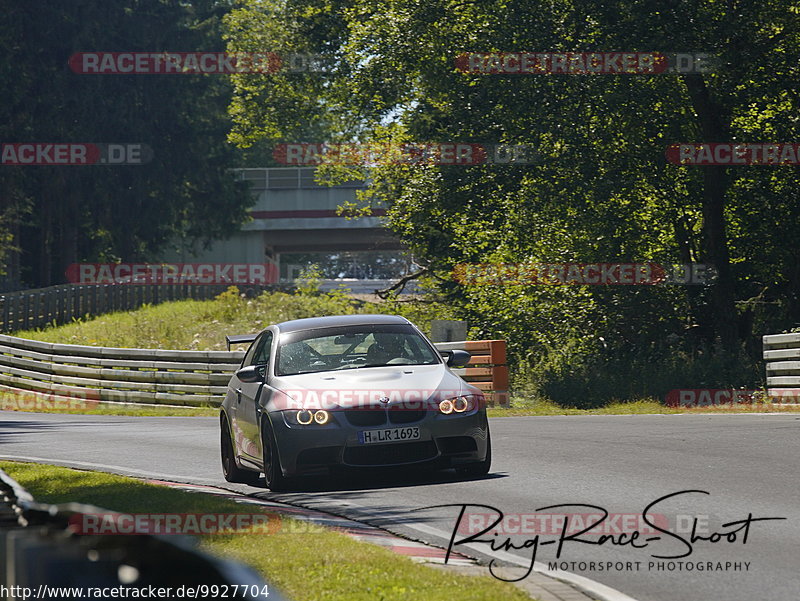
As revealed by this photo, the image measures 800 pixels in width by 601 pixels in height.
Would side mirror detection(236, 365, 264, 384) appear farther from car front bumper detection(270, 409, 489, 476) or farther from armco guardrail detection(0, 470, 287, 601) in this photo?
armco guardrail detection(0, 470, 287, 601)

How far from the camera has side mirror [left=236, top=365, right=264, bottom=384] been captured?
12.8m

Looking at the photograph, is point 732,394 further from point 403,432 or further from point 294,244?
point 294,244

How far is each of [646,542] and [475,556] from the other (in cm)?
120

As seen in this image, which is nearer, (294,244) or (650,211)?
(650,211)

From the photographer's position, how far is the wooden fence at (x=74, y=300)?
148 feet

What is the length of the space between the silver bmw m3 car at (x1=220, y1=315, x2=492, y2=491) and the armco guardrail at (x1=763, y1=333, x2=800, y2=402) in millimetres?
10965

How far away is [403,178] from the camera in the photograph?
118 feet

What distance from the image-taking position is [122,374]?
31.5m

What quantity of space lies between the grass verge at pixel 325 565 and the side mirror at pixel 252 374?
6.40ft

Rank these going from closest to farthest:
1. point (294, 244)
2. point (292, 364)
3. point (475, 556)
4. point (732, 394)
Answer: point (475, 556) < point (292, 364) < point (732, 394) < point (294, 244)

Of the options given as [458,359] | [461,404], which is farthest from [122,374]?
[461,404]

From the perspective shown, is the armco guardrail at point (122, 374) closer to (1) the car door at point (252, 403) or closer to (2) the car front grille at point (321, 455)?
(1) the car door at point (252, 403)

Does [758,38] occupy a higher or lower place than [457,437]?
higher

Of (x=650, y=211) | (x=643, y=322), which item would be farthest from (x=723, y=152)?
(x=643, y=322)
